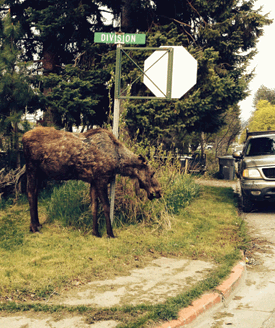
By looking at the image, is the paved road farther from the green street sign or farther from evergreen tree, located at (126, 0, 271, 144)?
evergreen tree, located at (126, 0, 271, 144)

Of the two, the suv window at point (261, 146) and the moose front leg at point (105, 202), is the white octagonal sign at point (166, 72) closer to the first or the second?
the moose front leg at point (105, 202)

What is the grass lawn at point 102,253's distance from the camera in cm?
404

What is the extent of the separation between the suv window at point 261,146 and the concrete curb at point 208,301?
602cm

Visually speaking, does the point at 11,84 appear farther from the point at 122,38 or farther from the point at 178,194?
the point at 178,194

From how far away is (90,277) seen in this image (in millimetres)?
4977

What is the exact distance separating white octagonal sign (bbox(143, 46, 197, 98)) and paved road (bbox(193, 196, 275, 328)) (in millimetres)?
3336

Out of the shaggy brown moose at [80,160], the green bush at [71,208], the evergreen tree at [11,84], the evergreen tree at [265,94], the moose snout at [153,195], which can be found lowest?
the green bush at [71,208]

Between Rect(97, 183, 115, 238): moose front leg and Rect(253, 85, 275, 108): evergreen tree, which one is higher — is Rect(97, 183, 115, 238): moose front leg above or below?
below

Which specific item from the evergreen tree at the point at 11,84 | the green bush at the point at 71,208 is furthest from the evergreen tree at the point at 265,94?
the green bush at the point at 71,208

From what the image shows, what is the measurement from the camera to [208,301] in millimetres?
4352

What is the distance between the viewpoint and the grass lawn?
4043 millimetres

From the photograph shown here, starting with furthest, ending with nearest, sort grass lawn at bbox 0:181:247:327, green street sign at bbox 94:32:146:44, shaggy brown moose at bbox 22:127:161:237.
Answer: green street sign at bbox 94:32:146:44, shaggy brown moose at bbox 22:127:161:237, grass lawn at bbox 0:181:247:327

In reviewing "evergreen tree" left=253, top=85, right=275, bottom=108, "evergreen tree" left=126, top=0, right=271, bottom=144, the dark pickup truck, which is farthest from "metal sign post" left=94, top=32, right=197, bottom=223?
"evergreen tree" left=253, top=85, right=275, bottom=108

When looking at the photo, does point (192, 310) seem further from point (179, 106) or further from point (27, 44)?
point (27, 44)
